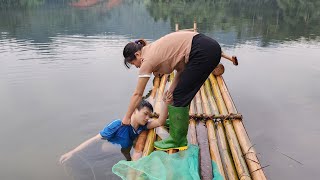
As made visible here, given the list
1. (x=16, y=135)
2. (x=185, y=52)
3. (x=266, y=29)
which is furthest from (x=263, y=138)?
(x=266, y=29)

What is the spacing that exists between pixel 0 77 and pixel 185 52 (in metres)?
9.04

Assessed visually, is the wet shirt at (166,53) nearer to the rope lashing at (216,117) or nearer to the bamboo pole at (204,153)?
the bamboo pole at (204,153)

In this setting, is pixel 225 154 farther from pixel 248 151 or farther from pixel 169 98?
pixel 169 98

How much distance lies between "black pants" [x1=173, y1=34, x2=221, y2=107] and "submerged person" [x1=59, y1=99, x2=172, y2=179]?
0.68 metres

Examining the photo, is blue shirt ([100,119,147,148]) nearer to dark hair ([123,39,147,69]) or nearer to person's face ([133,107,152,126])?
person's face ([133,107,152,126])

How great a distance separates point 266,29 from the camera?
23.8m

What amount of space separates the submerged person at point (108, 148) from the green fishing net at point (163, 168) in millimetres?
958

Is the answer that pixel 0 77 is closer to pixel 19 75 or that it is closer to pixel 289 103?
pixel 19 75

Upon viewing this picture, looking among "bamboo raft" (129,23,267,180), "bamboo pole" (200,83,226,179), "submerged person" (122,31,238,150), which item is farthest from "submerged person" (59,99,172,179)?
"bamboo pole" (200,83,226,179)

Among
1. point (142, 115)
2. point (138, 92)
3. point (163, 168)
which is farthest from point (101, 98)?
point (163, 168)

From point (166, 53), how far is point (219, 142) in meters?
1.84

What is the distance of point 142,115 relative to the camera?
5.19 m

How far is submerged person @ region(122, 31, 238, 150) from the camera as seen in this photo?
4059 millimetres

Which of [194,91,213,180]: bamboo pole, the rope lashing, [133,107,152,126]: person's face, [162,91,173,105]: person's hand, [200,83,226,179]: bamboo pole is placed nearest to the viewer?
[194,91,213,180]: bamboo pole
